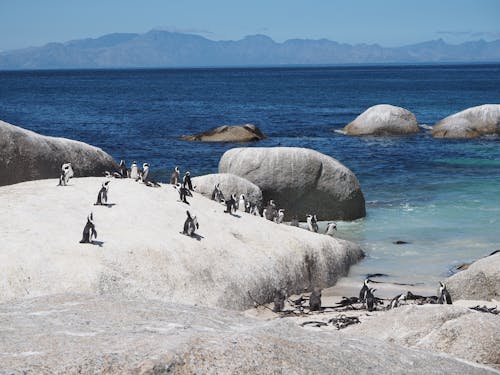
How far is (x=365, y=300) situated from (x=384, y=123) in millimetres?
36898

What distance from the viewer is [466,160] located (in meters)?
41.4

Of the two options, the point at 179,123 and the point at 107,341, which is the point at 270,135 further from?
the point at 107,341

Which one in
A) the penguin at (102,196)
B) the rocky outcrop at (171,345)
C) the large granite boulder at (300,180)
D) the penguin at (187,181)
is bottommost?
the large granite boulder at (300,180)

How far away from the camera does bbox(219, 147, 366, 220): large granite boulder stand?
25.9 metres

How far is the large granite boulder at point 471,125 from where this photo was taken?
5103 centimetres

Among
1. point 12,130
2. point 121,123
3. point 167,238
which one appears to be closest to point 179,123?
point 121,123

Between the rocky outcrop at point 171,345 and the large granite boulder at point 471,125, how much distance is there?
44.1 meters

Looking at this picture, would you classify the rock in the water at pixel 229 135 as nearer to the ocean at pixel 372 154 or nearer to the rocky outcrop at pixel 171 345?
the ocean at pixel 372 154

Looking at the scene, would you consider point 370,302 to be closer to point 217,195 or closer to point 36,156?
point 217,195

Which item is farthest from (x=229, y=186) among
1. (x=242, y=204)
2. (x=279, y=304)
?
(x=279, y=304)

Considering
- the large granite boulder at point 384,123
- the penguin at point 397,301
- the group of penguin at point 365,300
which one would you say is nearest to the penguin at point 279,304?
the group of penguin at point 365,300

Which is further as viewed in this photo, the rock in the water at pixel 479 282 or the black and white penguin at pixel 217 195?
the black and white penguin at pixel 217 195

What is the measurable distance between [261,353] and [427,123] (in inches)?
2273

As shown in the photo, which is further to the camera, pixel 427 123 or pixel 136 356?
pixel 427 123
